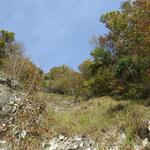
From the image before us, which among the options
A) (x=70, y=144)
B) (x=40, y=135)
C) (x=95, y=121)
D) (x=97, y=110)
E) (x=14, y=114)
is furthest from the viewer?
(x=97, y=110)

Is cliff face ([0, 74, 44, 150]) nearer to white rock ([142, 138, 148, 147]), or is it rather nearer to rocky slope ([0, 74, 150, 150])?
rocky slope ([0, 74, 150, 150])

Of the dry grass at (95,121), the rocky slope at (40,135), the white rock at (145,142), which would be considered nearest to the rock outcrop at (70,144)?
the rocky slope at (40,135)

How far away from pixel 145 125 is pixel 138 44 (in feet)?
29.3

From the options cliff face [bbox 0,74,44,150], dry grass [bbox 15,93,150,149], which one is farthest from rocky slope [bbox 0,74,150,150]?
dry grass [bbox 15,93,150,149]

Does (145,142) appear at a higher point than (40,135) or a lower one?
lower

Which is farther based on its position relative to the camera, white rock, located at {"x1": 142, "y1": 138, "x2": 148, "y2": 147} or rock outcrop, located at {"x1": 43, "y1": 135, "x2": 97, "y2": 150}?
rock outcrop, located at {"x1": 43, "y1": 135, "x2": 97, "y2": 150}

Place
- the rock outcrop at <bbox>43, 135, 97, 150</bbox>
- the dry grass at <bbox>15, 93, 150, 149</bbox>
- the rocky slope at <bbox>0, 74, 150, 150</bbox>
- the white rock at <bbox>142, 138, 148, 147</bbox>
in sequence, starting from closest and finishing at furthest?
the white rock at <bbox>142, 138, 148, 147</bbox> < the rocky slope at <bbox>0, 74, 150, 150</bbox> < the rock outcrop at <bbox>43, 135, 97, 150</bbox> < the dry grass at <bbox>15, 93, 150, 149</bbox>

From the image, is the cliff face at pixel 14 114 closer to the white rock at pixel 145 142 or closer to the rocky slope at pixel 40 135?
the rocky slope at pixel 40 135

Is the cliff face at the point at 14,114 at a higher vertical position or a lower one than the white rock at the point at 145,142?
higher

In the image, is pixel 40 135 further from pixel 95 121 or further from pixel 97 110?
pixel 97 110

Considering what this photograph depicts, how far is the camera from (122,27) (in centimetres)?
2823

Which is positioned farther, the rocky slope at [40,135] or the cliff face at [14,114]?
the rocky slope at [40,135]

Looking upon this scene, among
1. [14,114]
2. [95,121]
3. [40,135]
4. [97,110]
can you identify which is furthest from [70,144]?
[97,110]

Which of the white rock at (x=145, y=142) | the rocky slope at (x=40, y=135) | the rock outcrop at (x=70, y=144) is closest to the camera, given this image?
the white rock at (x=145, y=142)
